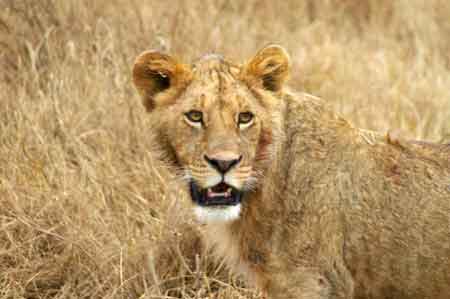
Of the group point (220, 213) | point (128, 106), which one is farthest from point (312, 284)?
point (128, 106)

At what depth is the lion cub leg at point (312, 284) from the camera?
4.02 m

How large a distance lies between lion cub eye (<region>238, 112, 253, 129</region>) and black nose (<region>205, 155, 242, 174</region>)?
0.18 meters

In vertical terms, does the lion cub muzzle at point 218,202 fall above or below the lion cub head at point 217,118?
below

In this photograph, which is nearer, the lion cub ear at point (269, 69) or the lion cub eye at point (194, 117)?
the lion cub eye at point (194, 117)

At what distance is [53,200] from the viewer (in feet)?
17.3

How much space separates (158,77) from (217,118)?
1.48ft

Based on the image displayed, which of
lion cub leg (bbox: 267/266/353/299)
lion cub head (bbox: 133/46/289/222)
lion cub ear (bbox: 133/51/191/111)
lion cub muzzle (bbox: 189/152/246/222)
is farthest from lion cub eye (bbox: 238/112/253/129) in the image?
lion cub leg (bbox: 267/266/353/299)

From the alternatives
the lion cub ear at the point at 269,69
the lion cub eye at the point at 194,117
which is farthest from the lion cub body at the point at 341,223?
the lion cub eye at the point at 194,117

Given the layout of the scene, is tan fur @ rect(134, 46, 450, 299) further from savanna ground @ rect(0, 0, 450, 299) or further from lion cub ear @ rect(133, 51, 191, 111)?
savanna ground @ rect(0, 0, 450, 299)

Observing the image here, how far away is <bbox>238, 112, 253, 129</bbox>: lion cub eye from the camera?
12.9 feet

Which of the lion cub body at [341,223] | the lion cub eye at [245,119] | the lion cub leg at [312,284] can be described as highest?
the lion cub eye at [245,119]

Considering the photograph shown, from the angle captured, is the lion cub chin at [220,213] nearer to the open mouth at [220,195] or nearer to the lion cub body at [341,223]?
the open mouth at [220,195]

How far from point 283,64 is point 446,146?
0.83 m

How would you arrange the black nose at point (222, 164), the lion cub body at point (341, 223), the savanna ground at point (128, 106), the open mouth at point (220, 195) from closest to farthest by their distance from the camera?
the black nose at point (222, 164)
the open mouth at point (220, 195)
the lion cub body at point (341, 223)
the savanna ground at point (128, 106)
